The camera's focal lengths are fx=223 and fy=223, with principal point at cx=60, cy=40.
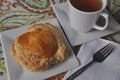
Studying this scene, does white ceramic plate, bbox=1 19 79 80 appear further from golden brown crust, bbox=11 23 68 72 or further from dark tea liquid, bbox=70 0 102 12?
dark tea liquid, bbox=70 0 102 12

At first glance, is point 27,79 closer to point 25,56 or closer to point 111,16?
point 25,56

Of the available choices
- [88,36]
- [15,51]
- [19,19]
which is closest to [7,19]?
[19,19]

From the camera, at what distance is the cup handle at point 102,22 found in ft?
2.03

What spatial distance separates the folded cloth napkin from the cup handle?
0.04 metres

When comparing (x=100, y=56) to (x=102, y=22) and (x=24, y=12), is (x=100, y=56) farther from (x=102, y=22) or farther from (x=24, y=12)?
(x=24, y=12)

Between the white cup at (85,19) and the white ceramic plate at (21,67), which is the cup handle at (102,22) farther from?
the white ceramic plate at (21,67)

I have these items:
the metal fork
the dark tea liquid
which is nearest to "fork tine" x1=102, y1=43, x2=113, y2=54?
the metal fork

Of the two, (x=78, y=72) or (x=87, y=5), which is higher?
(x=87, y=5)

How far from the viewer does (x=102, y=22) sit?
2.18 feet

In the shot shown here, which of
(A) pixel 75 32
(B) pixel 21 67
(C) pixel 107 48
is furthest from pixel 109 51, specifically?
(B) pixel 21 67

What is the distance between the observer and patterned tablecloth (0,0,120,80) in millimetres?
667

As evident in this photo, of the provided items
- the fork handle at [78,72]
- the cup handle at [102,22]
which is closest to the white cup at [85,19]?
the cup handle at [102,22]

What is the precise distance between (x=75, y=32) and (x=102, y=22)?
87 mm

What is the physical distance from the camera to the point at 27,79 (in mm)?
549
